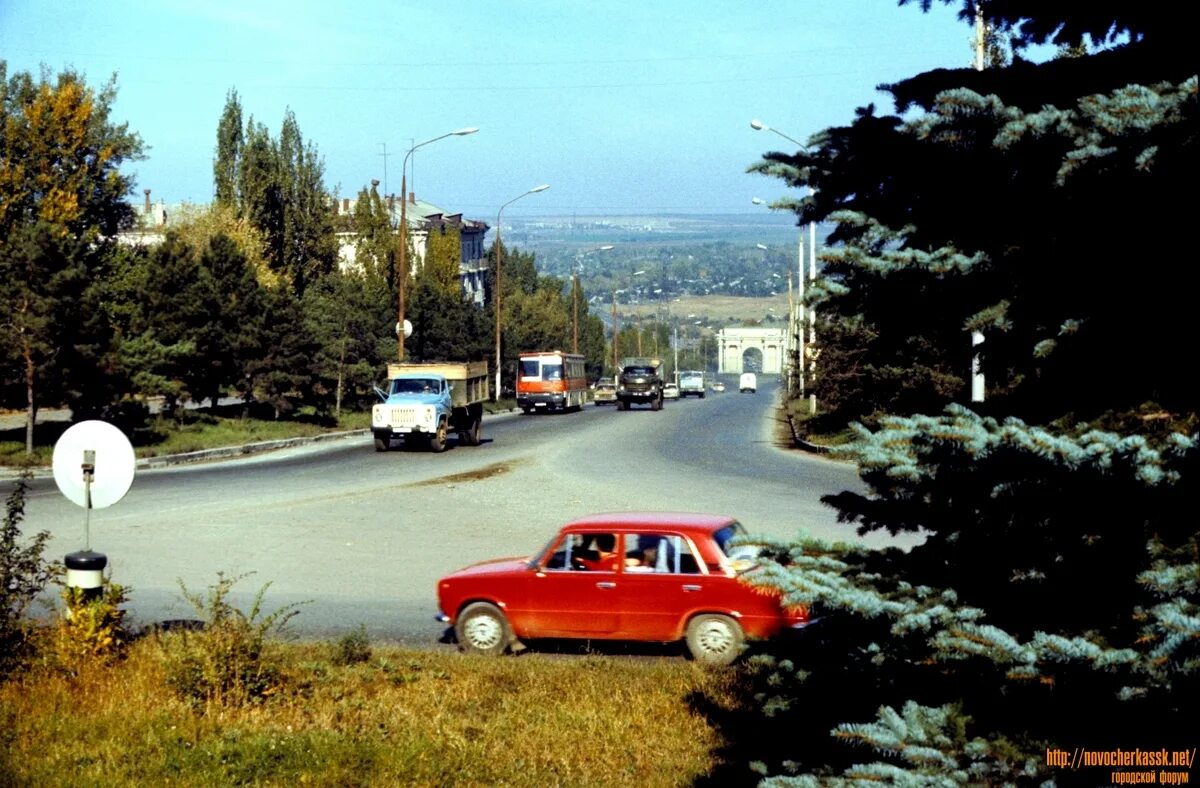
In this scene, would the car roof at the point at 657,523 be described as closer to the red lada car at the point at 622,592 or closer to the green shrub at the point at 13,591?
the red lada car at the point at 622,592

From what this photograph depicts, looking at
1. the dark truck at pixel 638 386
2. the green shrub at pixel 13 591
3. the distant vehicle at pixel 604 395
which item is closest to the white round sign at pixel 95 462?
the green shrub at pixel 13 591

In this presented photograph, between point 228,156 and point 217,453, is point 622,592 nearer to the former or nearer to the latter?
point 217,453

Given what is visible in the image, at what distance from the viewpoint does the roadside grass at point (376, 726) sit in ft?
27.5

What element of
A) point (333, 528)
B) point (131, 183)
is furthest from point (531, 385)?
point (333, 528)

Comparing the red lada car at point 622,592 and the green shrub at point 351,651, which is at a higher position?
the red lada car at point 622,592

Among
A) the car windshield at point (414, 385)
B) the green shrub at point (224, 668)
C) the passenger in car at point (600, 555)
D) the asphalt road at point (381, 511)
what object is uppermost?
the car windshield at point (414, 385)

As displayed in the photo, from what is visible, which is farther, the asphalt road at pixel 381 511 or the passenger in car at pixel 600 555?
the asphalt road at pixel 381 511

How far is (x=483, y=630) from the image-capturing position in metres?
12.7

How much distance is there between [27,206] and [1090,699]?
5790 centimetres

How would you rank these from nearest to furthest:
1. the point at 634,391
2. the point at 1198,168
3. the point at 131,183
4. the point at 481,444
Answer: the point at 1198,168
the point at 481,444
the point at 131,183
the point at 634,391

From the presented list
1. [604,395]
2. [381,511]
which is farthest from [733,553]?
[604,395]

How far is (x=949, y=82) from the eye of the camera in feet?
19.1

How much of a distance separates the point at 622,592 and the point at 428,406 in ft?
84.0

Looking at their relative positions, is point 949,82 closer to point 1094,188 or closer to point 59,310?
point 1094,188
